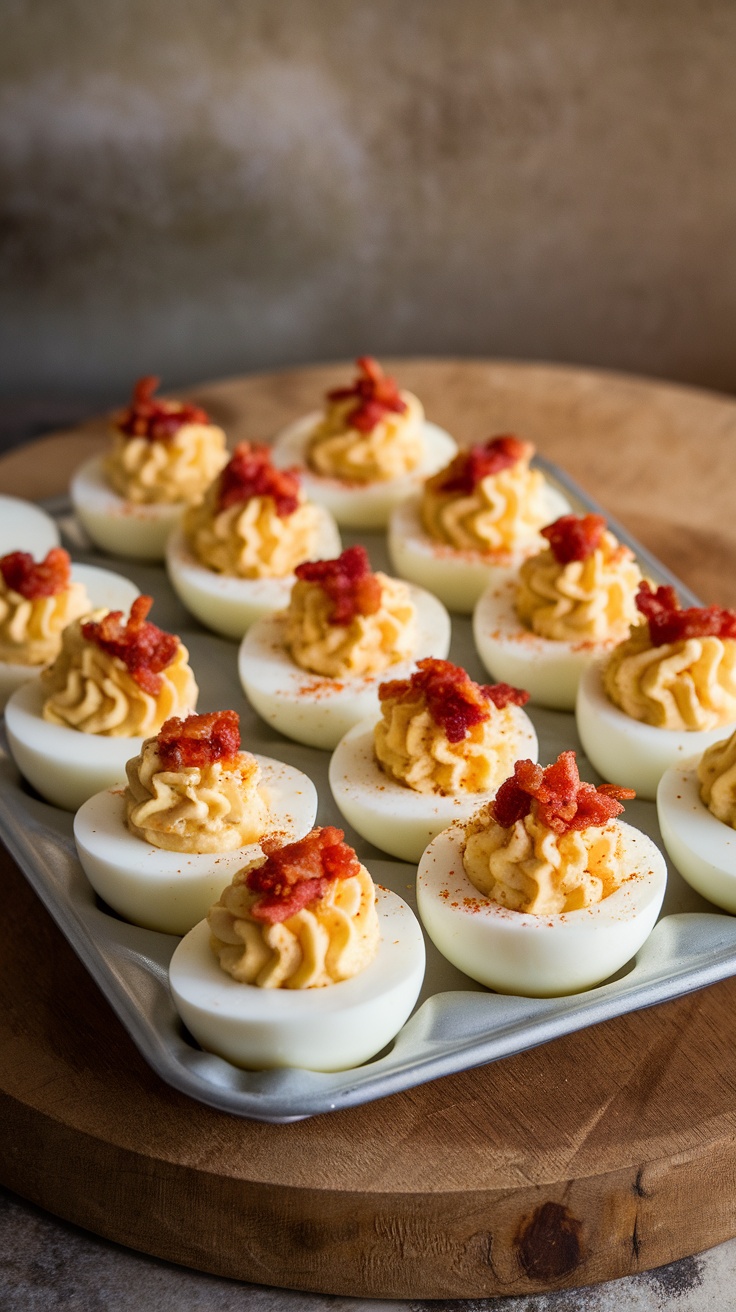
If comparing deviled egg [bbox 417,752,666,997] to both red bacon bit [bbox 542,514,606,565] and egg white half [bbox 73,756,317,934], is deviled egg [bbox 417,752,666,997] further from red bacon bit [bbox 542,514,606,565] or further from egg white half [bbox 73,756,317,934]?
red bacon bit [bbox 542,514,606,565]

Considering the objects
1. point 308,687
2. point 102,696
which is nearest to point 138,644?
point 102,696

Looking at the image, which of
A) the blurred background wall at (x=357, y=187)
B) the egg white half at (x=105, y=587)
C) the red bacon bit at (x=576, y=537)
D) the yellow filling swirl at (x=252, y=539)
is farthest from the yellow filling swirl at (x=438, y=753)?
the blurred background wall at (x=357, y=187)

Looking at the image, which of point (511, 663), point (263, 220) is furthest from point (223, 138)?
point (511, 663)

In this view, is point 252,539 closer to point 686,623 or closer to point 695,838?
point 686,623

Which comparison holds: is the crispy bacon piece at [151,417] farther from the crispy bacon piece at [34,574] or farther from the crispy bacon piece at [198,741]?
the crispy bacon piece at [198,741]

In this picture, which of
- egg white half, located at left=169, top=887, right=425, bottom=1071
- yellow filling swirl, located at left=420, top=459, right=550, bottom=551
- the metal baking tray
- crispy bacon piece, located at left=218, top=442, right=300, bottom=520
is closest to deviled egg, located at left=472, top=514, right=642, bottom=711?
the metal baking tray

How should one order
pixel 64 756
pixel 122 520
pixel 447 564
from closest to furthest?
pixel 64 756 < pixel 447 564 < pixel 122 520
